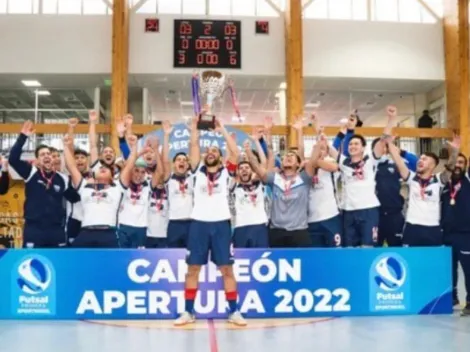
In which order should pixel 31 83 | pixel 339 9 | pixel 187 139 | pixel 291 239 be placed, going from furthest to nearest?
pixel 31 83
pixel 339 9
pixel 187 139
pixel 291 239

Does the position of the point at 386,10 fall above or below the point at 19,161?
above

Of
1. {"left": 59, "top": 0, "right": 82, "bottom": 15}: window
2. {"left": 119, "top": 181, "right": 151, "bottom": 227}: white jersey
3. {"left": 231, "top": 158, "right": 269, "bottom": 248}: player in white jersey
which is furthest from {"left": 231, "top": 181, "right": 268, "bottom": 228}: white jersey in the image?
{"left": 59, "top": 0, "right": 82, "bottom": 15}: window

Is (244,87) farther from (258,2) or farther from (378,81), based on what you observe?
(378,81)

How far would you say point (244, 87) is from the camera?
17.4 meters

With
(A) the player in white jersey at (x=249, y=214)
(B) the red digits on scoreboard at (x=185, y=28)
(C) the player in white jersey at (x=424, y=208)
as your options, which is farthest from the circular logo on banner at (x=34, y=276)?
(B) the red digits on scoreboard at (x=185, y=28)

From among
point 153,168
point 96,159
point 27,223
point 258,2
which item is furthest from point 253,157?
point 258,2

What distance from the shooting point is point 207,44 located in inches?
567

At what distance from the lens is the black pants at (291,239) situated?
20.3 feet

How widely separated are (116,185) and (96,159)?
1.04 m

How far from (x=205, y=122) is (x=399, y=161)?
7.92 feet

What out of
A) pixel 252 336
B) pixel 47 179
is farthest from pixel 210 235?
pixel 47 179

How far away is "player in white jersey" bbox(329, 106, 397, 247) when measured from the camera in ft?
20.4

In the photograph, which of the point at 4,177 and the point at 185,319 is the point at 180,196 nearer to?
the point at 185,319

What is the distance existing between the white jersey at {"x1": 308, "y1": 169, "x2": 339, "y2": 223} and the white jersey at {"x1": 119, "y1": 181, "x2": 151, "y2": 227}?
202cm
